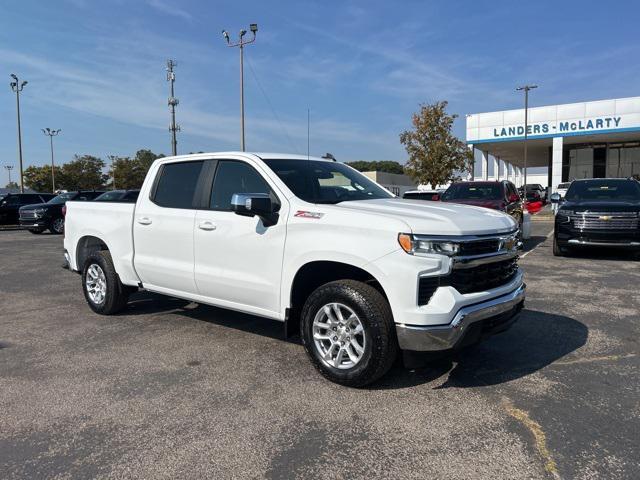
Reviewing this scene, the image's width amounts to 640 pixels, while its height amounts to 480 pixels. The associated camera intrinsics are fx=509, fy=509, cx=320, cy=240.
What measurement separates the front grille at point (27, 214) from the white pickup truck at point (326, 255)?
56.2ft

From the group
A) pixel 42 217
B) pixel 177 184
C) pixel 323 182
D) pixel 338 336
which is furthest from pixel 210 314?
pixel 42 217

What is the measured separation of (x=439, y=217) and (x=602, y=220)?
7.87 metres

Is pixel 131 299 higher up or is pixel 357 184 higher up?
pixel 357 184

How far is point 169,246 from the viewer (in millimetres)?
5262

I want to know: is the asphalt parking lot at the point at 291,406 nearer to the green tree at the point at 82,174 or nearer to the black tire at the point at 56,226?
the black tire at the point at 56,226

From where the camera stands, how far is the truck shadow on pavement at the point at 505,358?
162 inches

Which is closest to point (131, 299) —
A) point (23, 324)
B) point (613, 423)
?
point (23, 324)

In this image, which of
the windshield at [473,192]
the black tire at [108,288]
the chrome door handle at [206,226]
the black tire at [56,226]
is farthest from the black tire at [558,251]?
the black tire at [56,226]

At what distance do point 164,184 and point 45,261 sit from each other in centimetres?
783

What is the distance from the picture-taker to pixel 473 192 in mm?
12891

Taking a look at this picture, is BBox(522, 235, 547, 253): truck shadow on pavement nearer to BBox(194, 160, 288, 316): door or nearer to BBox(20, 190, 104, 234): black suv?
BBox(194, 160, 288, 316): door

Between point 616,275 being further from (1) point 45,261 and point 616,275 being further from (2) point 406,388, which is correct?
(1) point 45,261

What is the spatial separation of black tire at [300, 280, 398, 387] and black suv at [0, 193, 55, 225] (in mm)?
24889

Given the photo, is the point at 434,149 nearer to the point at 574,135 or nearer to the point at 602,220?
the point at 574,135
